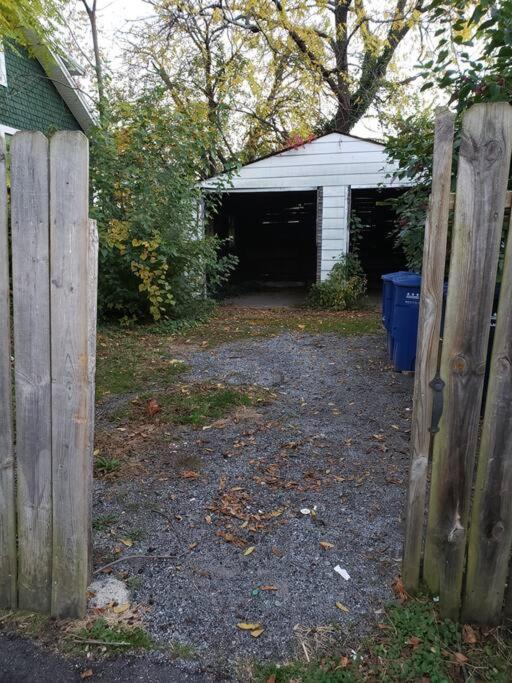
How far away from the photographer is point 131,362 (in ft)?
19.6

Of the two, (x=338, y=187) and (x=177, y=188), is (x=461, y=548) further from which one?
(x=338, y=187)

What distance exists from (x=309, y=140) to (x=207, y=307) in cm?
461

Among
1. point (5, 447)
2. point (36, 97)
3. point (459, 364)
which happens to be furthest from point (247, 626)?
point (36, 97)

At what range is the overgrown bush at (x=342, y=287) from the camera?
1081 centimetres

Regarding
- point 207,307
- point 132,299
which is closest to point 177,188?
point 132,299

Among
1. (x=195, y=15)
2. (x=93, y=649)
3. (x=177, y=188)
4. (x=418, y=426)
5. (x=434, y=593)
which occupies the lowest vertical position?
(x=93, y=649)

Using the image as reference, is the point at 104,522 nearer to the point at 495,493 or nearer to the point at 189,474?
the point at 189,474

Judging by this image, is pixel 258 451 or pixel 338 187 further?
pixel 338 187

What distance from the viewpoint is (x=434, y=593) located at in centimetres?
190

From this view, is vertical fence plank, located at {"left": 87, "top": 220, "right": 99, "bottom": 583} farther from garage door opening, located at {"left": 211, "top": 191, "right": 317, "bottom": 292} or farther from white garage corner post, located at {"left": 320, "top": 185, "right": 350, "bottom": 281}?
garage door opening, located at {"left": 211, "top": 191, "right": 317, "bottom": 292}

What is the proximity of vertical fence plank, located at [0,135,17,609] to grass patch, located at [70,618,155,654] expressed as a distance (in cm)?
36

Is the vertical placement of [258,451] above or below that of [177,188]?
below

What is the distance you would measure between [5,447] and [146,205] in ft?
20.4

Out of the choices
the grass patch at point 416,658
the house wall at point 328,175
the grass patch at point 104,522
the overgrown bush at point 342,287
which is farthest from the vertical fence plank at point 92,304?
the overgrown bush at point 342,287
